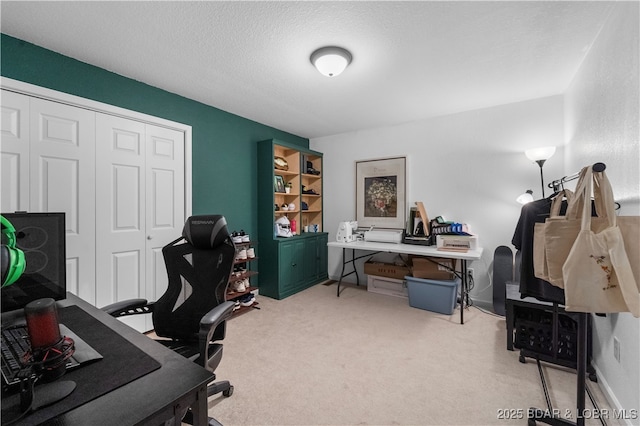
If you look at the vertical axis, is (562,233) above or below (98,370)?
Result: above

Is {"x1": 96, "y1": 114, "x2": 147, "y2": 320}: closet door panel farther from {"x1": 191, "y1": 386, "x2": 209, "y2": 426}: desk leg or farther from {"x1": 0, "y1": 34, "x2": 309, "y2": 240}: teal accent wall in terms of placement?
{"x1": 191, "y1": 386, "x2": 209, "y2": 426}: desk leg

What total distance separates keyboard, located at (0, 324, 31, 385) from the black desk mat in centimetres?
10

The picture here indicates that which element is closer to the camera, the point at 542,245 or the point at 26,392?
the point at 26,392

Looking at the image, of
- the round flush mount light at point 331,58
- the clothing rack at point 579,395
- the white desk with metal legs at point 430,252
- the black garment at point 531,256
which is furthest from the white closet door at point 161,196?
the clothing rack at point 579,395

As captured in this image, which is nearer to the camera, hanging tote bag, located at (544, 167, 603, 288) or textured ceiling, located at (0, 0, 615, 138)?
hanging tote bag, located at (544, 167, 603, 288)

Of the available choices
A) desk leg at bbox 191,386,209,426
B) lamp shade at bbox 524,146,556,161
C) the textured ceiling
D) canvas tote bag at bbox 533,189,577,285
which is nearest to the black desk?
desk leg at bbox 191,386,209,426

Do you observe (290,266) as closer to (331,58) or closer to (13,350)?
(331,58)

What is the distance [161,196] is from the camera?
276 centimetres

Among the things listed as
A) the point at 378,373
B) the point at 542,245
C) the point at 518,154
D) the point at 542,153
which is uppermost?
the point at 518,154

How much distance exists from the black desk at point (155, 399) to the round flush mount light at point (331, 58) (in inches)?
81.0

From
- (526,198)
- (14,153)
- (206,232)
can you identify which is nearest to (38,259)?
(206,232)

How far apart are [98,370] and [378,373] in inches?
70.6

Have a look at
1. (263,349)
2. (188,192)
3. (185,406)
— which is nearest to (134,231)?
(188,192)

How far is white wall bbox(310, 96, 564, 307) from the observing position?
3086 millimetres
